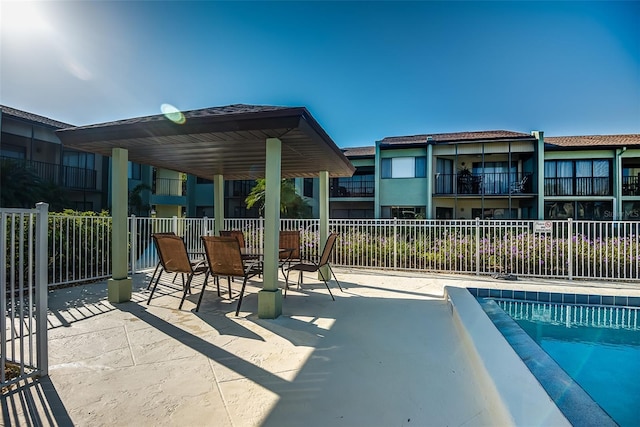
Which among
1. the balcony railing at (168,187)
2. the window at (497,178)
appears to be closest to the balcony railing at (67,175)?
the balcony railing at (168,187)

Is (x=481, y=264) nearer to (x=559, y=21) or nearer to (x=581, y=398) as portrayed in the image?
(x=559, y=21)

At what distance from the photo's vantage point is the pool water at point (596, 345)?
2844mm

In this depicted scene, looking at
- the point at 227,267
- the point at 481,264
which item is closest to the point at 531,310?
the point at 481,264

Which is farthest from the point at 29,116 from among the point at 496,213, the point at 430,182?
the point at 496,213

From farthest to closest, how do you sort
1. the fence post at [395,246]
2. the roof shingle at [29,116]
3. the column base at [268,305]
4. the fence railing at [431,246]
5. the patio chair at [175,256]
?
1. the roof shingle at [29,116]
2. the fence post at [395,246]
3. the fence railing at [431,246]
4. the patio chair at [175,256]
5. the column base at [268,305]

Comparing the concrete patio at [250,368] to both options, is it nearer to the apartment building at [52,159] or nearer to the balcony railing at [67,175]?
the apartment building at [52,159]

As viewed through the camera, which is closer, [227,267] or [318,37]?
[227,267]

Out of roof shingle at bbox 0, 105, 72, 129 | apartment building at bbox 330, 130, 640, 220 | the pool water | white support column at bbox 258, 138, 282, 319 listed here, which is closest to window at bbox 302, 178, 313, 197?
apartment building at bbox 330, 130, 640, 220

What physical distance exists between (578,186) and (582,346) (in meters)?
18.0

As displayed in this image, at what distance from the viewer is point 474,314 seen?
3957 mm

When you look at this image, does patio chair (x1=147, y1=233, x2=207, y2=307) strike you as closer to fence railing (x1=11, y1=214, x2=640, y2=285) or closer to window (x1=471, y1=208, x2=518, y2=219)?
fence railing (x1=11, y1=214, x2=640, y2=285)

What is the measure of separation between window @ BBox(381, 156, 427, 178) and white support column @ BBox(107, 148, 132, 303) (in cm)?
1568

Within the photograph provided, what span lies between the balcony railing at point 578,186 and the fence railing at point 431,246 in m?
11.2

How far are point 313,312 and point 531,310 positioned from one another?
3.75 m
